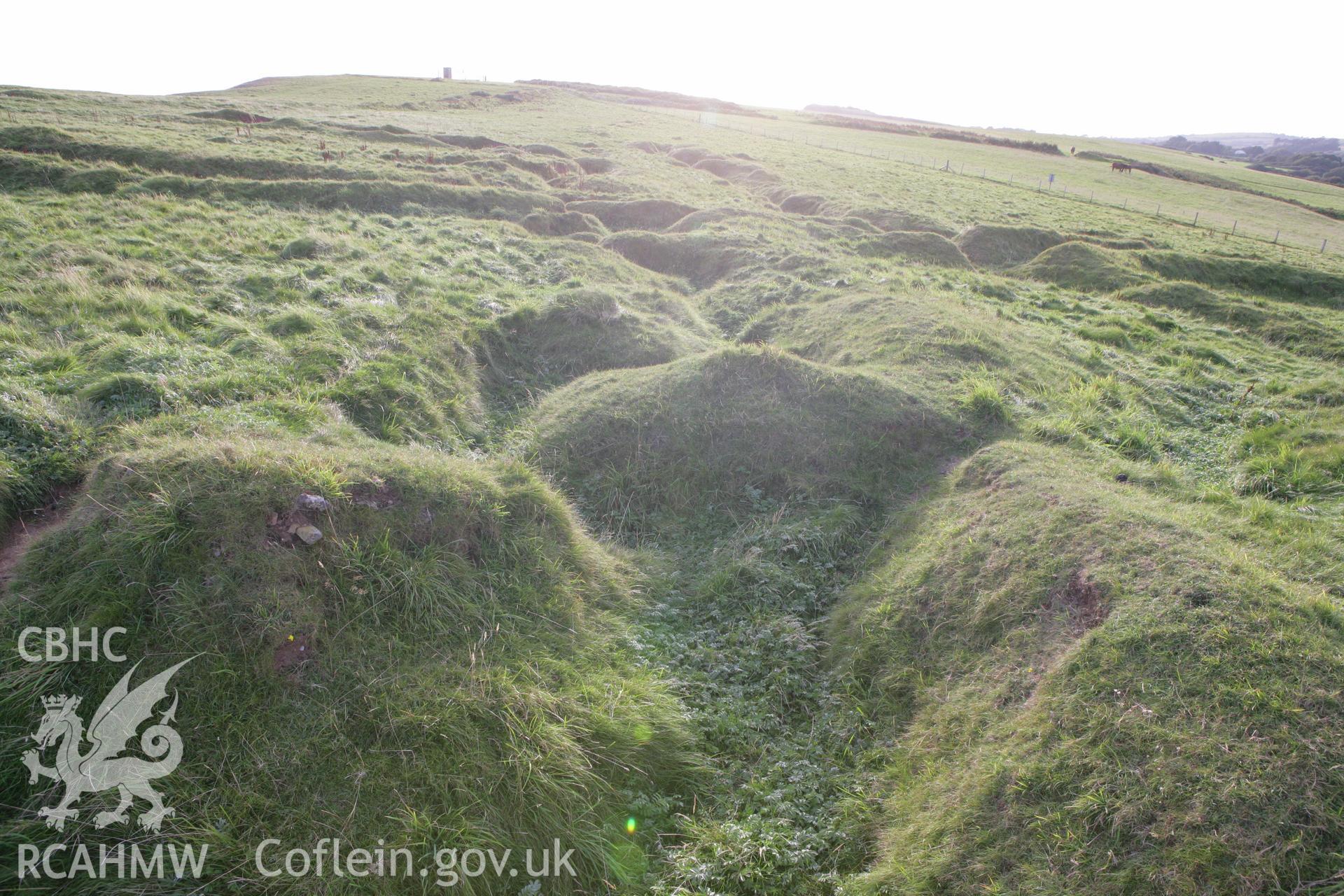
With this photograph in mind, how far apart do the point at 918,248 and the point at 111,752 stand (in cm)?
2558

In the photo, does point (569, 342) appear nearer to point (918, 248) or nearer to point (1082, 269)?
point (918, 248)

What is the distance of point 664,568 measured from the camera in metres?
8.18

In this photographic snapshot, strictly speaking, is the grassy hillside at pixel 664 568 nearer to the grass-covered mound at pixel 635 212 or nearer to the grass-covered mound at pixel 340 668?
the grass-covered mound at pixel 340 668

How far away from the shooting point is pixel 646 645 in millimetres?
6707

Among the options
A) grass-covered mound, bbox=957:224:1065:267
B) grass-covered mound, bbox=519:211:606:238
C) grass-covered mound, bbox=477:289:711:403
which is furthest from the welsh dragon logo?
grass-covered mound, bbox=957:224:1065:267

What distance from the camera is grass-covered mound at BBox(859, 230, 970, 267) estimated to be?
23484 millimetres

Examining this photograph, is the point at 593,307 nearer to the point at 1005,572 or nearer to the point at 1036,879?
the point at 1005,572

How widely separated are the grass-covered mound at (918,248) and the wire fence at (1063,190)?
18065 millimetres

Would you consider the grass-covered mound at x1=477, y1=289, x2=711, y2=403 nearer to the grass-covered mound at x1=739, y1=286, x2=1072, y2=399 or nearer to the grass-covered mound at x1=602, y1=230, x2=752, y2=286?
the grass-covered mound at x1=739, y1=286, x2=1072, y2=399

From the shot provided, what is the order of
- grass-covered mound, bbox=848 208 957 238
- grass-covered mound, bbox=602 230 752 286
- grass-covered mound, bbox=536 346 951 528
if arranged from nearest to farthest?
grass-covered mound, bbox=536 346 951 528 → grass-covered mound, bbox=602 230 752 286 → grass-covered mound, bbox=848 208 957 238

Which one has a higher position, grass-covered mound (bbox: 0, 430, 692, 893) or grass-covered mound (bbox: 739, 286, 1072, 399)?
grass-covered mound (bbox: 739, 286, 1072, 399)

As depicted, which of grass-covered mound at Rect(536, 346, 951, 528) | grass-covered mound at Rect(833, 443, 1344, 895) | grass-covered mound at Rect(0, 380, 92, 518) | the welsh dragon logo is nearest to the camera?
grass-covered mound at Rect(833, 443, 1344, 895)

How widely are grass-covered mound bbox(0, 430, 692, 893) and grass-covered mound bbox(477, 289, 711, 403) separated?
6.16 meters

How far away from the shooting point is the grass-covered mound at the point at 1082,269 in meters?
22.5
